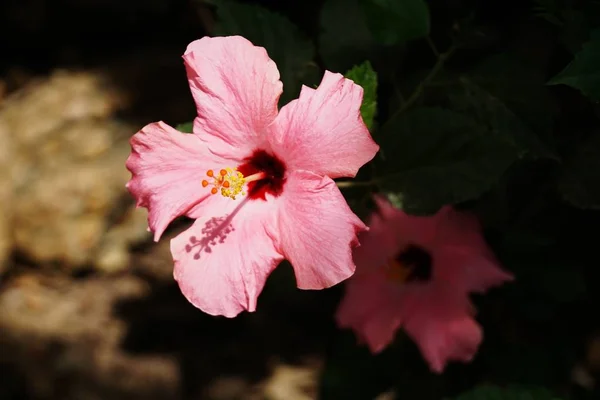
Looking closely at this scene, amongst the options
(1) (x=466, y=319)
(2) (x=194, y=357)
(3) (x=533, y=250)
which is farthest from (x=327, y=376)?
(2) (x=194, y=357)

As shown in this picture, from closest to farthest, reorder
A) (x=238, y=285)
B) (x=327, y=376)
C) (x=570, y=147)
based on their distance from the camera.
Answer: (x=238, y=285), (x=570, y=147), (x=327, y=376)

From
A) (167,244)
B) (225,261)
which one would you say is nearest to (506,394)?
(225,261)

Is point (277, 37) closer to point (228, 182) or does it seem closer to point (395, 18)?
point (395, 18)

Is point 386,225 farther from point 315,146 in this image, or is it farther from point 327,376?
point 315,146

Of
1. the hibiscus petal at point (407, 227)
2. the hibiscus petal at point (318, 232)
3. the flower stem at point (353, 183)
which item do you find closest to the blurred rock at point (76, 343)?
the hibiscus petal at point (407, 227)

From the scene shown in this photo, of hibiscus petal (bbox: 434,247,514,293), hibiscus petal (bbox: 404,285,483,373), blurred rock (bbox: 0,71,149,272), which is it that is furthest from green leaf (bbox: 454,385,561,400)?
blurred rock (bbox: 0,71,149,272)

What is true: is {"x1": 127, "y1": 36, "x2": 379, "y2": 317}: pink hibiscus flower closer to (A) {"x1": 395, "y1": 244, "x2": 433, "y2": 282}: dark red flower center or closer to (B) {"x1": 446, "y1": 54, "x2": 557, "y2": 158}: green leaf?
(B) {"x1": 446, "y1": 54, "x2": 557, "y2": 158}: green leaf
